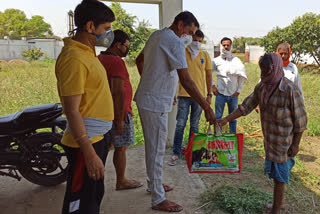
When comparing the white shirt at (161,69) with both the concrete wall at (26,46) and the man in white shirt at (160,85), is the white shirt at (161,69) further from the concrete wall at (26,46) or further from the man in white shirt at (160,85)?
the concrete wall at (26,46)

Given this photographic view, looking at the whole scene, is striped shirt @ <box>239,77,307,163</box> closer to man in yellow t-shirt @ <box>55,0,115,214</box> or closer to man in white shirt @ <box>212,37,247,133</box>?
man in yellow t-shirt @ <box>55,0,115,214</box>

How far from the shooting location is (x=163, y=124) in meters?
2.74

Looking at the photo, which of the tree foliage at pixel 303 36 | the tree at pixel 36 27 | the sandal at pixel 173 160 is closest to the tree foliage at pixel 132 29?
the tree foliage at pixel 303 36

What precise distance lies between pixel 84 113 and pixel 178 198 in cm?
181

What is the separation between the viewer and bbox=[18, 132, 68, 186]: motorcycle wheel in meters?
3.30

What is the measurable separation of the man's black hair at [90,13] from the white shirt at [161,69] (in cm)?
81

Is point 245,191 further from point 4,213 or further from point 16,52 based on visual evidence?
point 16,52

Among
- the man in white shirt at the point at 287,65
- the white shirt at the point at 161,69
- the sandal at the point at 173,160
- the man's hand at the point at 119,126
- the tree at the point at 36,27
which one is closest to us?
the white shirt at the point at 161,69

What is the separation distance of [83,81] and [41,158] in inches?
78.0

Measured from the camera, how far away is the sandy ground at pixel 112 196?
10.0ft

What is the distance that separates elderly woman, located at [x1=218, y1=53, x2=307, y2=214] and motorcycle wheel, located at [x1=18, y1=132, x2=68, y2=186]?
88.1 inches

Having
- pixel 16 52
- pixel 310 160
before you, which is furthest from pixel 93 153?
pixel 16 52

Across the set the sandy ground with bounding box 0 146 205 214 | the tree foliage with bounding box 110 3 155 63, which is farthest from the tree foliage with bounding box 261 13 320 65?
the sandy ground with bounding box 0 146 205 214

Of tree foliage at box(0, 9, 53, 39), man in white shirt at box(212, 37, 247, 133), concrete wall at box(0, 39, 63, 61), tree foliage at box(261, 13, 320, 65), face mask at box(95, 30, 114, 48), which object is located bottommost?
man in white shirt at box(212, 37, 247, 133)
